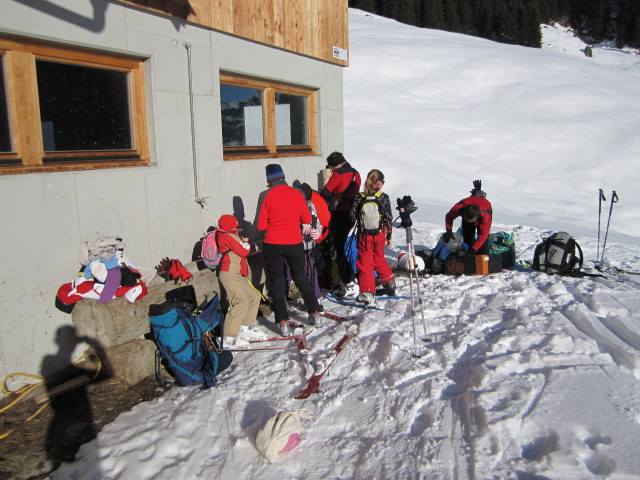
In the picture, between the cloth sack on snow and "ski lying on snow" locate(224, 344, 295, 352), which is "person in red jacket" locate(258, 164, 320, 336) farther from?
the cloth sack on snow

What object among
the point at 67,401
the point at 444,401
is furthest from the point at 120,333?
the point at 444,401

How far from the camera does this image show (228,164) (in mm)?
6887

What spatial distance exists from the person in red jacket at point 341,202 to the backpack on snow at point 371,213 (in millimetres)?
948

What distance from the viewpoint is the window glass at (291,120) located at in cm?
815

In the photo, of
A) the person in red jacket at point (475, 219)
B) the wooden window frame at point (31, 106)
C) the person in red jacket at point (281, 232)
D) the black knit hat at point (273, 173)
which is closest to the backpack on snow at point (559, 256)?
the person in red jacket at point (475, 219)

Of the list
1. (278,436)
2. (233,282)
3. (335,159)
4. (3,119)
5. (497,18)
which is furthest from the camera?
(497,18)

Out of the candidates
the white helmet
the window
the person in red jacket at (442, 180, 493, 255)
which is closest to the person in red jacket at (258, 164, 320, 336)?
the window

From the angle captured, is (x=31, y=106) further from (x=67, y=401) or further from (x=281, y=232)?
(x=281, y=232)

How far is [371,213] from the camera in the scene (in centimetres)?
669

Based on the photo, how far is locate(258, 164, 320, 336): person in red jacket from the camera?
5934 mm

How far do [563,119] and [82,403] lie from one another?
956 inches

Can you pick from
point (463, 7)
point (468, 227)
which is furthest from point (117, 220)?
point (463, 7)

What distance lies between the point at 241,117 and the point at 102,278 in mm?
3343

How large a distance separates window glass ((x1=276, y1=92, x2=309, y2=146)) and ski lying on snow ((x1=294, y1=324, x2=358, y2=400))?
3627 mm
